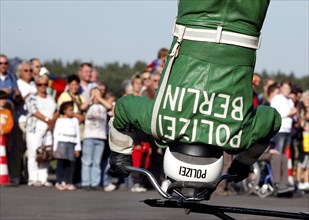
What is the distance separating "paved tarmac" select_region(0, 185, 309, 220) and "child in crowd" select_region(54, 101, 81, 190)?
328mm

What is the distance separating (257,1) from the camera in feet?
17.3

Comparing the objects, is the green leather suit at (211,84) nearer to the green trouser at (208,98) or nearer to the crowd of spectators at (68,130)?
the green trouser at (208,98)

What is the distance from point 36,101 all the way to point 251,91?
43.8ft

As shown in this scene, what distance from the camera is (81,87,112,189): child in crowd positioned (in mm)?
18391

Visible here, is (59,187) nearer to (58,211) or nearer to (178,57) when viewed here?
(58,211)

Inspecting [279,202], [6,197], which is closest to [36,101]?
[6,197]

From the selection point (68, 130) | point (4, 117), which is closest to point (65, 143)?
point (68, 130)

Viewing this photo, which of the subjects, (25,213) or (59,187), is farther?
(59,187)

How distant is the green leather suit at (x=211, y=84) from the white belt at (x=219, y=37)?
0.8 inches

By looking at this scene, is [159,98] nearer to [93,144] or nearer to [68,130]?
[68,130]

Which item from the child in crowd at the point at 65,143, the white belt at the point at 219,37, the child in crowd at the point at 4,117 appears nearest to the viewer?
the white belt at the point at 219,37

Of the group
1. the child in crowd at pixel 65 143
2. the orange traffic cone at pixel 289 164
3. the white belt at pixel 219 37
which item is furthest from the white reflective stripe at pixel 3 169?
the white belt at pixel 219 37

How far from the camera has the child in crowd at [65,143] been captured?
1816 cm

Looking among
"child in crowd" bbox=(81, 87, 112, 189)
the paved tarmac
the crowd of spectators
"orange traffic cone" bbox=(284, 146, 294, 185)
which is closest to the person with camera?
the paved tarmac
